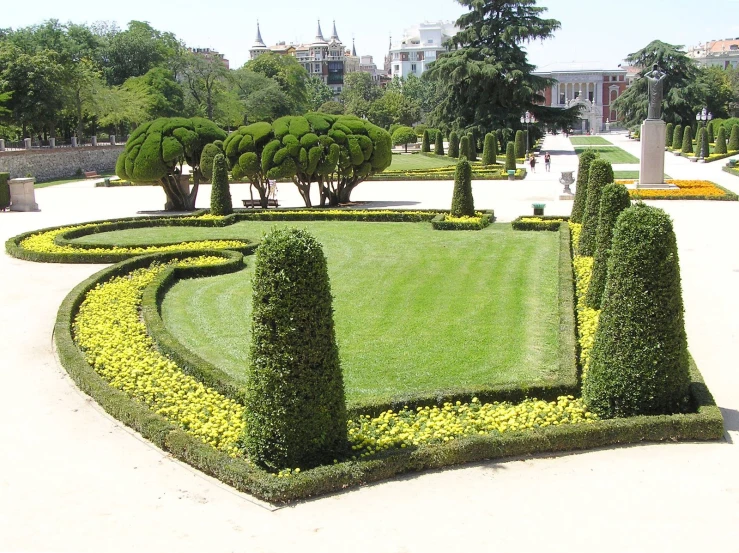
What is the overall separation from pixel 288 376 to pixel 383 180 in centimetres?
2940

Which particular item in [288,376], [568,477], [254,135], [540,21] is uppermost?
[540,21]

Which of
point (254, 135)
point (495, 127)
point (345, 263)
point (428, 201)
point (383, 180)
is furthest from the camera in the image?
point (495, 127)

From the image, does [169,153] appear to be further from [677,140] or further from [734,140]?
[677,140]

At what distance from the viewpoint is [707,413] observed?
6.90 m

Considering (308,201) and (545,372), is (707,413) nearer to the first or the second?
(545,372)

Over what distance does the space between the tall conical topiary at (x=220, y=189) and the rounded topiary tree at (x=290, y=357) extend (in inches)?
631

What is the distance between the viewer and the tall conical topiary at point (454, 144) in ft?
160

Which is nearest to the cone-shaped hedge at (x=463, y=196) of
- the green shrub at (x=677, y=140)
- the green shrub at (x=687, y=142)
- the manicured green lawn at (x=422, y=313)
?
the manicured green lawn at (x=422, y=313)

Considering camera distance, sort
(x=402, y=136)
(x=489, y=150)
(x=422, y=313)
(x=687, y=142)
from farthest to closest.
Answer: (x=402, y=136)
(x=687, y=142)
(x=489, y=150)
(x=422, y=313)

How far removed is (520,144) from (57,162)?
26.2 m

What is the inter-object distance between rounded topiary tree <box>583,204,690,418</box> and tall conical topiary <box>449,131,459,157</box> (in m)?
42.2

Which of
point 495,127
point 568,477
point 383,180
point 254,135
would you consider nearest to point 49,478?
point 568,477

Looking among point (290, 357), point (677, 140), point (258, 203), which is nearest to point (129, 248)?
point (258, 203)

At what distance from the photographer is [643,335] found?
7.02 meters
